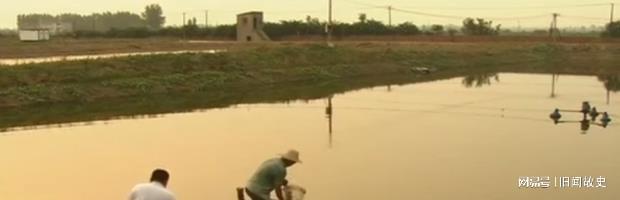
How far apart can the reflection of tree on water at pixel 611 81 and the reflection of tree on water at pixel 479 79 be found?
16.0 feet

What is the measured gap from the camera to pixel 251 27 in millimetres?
63625

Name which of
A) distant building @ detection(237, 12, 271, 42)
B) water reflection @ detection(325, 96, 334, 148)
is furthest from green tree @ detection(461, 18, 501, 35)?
water reflection @ detection(325, 96, 334, 148)

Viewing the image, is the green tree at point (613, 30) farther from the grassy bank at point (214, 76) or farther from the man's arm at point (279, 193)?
the man's arm at point (279, 193)

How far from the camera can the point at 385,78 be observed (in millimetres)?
37438

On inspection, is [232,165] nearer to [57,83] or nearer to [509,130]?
[509,130]

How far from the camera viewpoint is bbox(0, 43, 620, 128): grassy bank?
23.7 metres

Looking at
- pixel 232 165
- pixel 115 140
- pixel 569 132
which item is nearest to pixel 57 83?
pixel 115 140

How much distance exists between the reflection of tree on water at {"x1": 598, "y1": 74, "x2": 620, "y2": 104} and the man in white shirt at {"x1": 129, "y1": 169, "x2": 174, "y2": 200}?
24.6 meters

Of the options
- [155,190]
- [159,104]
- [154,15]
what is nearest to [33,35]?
[159,104]

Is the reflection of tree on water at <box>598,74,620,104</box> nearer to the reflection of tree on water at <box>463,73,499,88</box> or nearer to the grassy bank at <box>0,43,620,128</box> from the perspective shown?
the grassy bank at <box>0,43,620,128</box>

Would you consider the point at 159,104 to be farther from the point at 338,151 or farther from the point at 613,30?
the point at 613,30

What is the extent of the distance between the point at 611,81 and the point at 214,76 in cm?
1787

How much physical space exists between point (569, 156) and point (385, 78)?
24.1 meters

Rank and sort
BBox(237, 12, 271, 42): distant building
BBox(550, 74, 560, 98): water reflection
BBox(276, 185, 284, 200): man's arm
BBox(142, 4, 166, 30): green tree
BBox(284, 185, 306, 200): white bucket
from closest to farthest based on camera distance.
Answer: BBox(276, 185, 284, 200): man's arm, BBox(284, 185, 306, 200): white bucket, BBox(550, 74, 560, 98): water reflection, BBox(237, 12, 271, 42): distant building, BBox(142, 4, 166, 30): green tree
